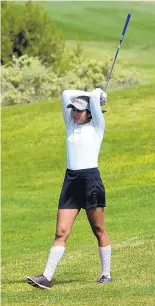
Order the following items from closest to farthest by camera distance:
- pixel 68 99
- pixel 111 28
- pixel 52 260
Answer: pixel 52 260 → pixel 68 99 → pixel 111 28

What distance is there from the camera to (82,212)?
2514 cm

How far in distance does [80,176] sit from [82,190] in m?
0.19

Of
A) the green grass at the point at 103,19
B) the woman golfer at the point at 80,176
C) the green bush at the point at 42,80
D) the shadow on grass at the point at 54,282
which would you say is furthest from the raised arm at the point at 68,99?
the green grass at the point at 103,19

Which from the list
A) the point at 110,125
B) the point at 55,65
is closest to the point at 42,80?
the point at 55,65

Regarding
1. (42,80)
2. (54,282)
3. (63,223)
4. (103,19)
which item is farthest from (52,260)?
(103,19)

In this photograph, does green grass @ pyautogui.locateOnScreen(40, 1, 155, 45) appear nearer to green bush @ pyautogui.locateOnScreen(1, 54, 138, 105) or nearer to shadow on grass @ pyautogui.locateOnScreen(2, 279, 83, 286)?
green bush @ pyautogui.locateOnScreen(1, 54, 138, 105)

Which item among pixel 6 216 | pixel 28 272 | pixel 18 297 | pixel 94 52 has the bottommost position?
pixel 94 52

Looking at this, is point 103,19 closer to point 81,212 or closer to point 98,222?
point 81,212

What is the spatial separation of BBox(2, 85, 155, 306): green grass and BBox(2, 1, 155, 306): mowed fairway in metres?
0.01

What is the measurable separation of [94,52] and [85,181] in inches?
3027

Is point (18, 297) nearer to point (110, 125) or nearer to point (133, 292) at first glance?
point (133, 292)

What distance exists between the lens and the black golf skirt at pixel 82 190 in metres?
11.1

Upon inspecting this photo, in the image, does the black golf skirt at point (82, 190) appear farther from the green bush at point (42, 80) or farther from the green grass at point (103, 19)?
the green grass at point (103, 19)

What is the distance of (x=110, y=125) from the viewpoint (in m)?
35.5
